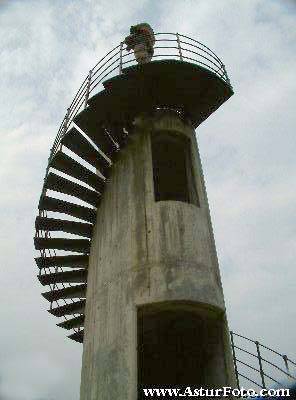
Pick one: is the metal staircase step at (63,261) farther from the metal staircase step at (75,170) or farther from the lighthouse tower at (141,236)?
the metal staircase step at (75,170)

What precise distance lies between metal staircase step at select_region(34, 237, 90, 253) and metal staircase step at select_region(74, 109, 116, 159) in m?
2.55

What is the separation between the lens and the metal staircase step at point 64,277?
1172 centimetres

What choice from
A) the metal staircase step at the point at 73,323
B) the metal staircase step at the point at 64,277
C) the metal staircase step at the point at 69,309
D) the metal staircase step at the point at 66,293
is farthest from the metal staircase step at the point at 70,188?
the metal staircase step at the point at 73,323

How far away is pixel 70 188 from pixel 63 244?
66.7 inches

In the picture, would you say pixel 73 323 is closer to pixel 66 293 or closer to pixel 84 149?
pixel 66 293

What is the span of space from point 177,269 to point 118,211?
2272 mm

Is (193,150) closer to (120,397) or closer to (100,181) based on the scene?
(100,181)

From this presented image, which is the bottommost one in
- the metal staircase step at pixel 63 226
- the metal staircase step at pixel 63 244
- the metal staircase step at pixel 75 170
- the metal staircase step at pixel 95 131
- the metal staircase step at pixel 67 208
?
the metal staircase step at pixel 63 244

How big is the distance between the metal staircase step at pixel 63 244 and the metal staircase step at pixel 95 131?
255 cm

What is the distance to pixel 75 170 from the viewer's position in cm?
1043

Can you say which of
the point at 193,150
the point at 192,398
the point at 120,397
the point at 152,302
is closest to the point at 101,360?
the point at 120,397

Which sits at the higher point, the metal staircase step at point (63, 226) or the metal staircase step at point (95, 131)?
the metal staircase step at point (95, 131)

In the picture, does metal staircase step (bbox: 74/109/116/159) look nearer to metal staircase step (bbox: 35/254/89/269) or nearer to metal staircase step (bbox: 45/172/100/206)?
metal staircase step (bbox: 45/172/100/206)

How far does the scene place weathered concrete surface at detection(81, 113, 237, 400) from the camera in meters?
7.20
